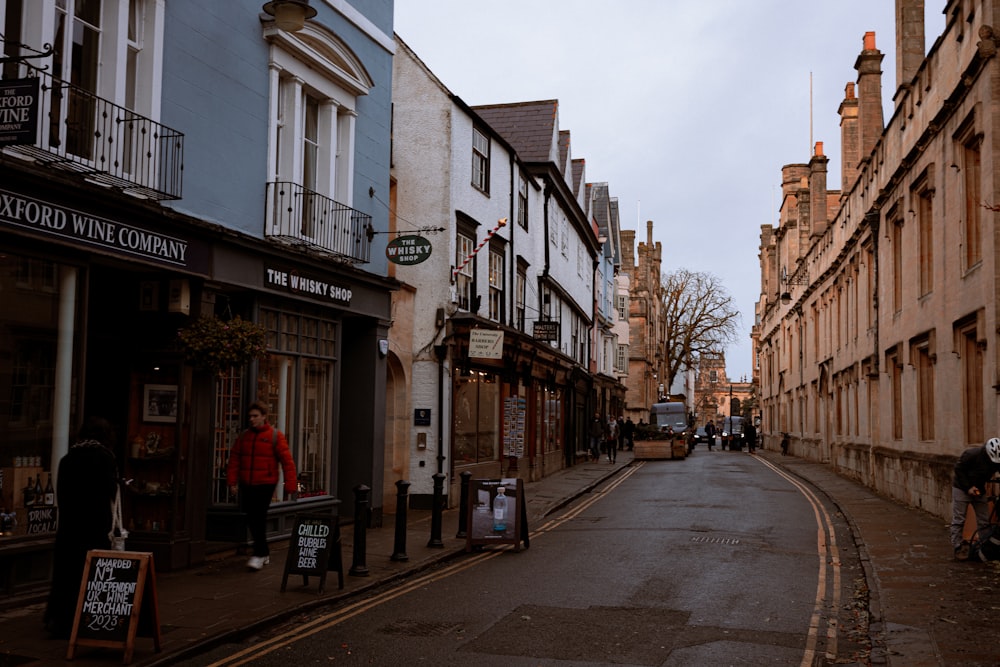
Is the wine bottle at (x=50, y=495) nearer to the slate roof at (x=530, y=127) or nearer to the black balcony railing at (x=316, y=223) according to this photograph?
the black balcony railing at (x=316, y=223)

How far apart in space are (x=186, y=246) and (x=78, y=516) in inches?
166

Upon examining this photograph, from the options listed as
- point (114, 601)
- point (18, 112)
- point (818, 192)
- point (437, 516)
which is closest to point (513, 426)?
point (437, 516)

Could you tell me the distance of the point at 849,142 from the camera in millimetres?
32125

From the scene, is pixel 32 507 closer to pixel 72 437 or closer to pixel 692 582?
pixel 72 437

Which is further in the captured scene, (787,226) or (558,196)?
(787,226)

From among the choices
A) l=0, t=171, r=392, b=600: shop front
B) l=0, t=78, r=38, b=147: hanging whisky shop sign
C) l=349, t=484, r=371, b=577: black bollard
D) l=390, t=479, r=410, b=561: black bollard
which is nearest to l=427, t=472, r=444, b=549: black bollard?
l=390, t=479, r=410, b=561: black bollard

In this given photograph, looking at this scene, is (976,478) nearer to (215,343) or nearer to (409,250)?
(409,250)

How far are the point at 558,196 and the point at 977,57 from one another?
17341mm

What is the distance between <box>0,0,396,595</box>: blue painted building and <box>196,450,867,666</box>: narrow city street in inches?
128

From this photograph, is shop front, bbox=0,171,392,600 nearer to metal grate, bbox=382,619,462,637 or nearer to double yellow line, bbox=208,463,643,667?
double yellow line, bbox=208,463,643,667

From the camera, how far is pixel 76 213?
9.24 m

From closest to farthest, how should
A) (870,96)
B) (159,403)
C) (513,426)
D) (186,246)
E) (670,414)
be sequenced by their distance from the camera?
(186,246) → (159,403) → (513,426) → (870,96) → (670,414)

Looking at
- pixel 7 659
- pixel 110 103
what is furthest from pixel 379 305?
pixel 7 659

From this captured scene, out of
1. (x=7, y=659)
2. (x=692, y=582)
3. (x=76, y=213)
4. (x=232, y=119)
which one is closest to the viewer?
(x=7, y=659)
